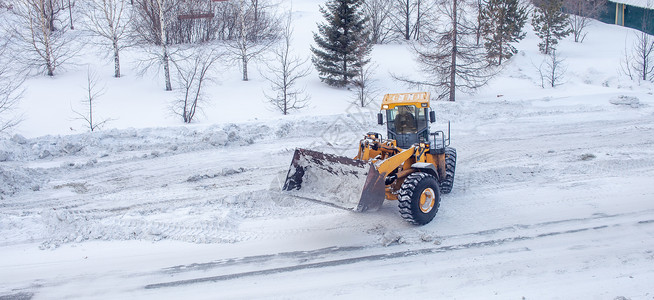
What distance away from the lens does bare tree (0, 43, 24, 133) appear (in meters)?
16.8

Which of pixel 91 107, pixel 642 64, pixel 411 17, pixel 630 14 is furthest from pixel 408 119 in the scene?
pixel 630 14

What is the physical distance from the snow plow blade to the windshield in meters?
2.15

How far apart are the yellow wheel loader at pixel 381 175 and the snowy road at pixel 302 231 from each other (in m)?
0.51

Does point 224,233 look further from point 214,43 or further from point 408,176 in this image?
point 214,43

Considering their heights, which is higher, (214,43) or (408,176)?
(214,43)

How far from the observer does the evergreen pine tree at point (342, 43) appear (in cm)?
2367

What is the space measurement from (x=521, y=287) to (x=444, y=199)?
333 cm

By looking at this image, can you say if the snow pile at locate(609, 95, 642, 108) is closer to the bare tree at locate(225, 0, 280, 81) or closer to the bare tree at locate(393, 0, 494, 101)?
the bare tree at locate(393, 0, 494, 101)

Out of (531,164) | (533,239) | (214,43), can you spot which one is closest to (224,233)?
(533,239)

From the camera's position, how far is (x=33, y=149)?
13602 millimetres

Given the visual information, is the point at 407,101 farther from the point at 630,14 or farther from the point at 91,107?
the point at 630,14

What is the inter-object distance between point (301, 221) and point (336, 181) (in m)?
1.11

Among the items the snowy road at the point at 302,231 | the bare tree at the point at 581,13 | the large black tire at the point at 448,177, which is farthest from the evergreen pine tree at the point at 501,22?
the large black tire at the point at 448,177

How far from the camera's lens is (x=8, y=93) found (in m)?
17.4
